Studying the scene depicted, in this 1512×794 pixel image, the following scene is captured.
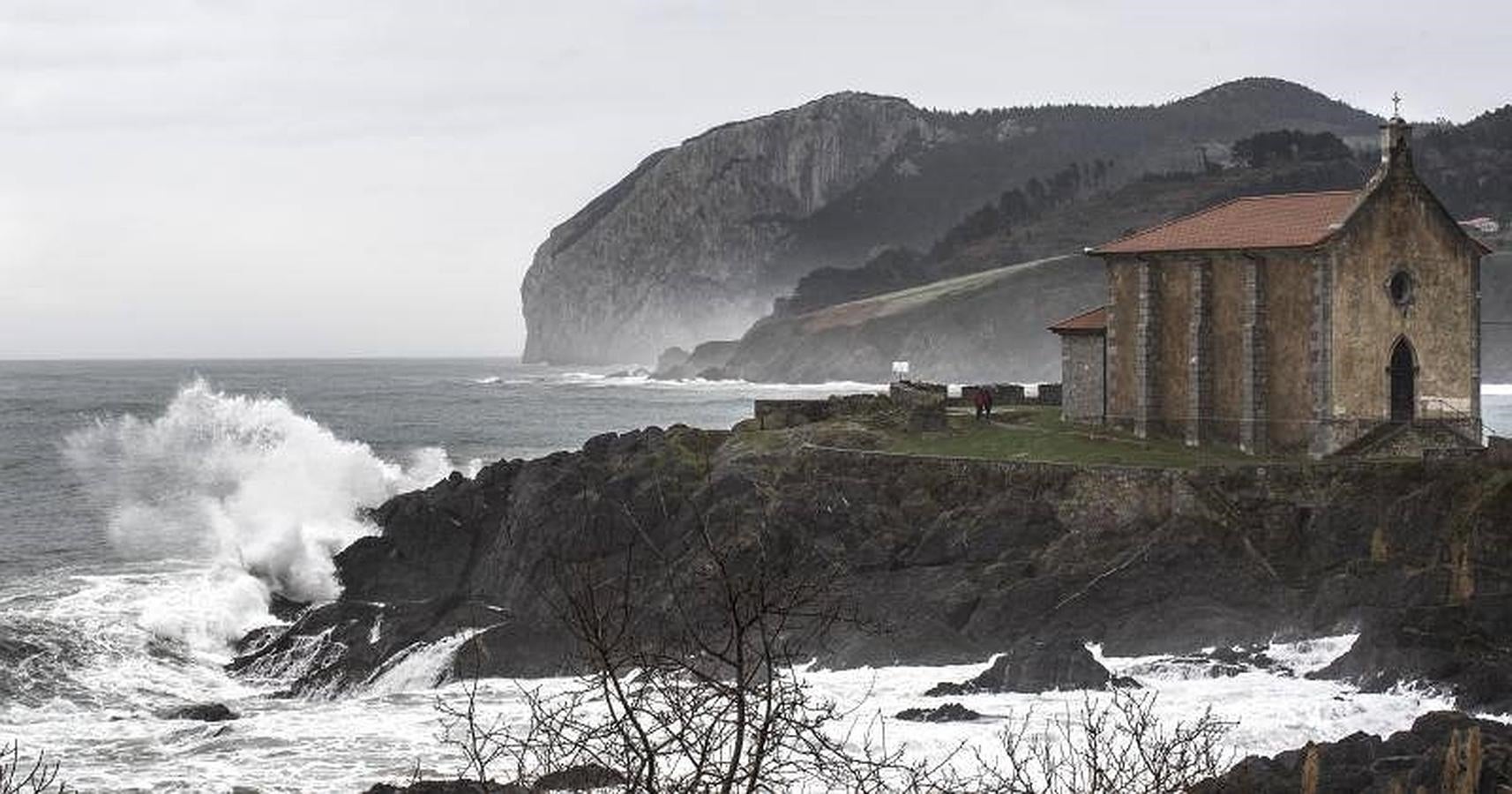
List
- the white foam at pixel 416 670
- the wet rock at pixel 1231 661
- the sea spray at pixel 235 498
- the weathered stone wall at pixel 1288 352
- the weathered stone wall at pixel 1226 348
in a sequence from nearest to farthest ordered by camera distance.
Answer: the wet rock at pixel 1231 661 < the white foam at pixel 416 670 < the weathered stone wall at pixel 1288 352 < the weathered stone wall at pixel 1226 348 < the sea spray at pixel 235 498

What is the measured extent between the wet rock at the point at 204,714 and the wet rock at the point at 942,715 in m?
12.3

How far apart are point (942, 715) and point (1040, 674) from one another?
2.42 metres

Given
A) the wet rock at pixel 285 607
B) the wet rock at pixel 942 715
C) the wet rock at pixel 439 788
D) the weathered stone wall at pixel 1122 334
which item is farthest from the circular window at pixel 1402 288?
the wet rock at pixel 285 607

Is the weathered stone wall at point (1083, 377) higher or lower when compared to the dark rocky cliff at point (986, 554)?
higher

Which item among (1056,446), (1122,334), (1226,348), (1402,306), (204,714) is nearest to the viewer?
(204,714)

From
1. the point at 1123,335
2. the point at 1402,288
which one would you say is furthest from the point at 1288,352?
the point at 1123,335

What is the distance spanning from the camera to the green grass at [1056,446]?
129 ft

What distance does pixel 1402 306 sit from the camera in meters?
39.9


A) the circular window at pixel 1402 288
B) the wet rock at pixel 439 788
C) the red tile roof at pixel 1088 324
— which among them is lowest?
the wet rock at pixel 439 788

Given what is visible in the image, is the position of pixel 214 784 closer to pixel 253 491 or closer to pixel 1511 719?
pixel 1511 719

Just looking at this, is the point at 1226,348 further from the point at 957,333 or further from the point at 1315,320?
the point at 957,333

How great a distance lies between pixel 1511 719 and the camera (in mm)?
25594

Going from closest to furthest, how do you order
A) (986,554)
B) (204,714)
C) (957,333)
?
1. (204,714)
2. (986,554)
3. (957,333)

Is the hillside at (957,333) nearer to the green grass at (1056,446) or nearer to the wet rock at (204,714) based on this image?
the green grass at (1056,446)
